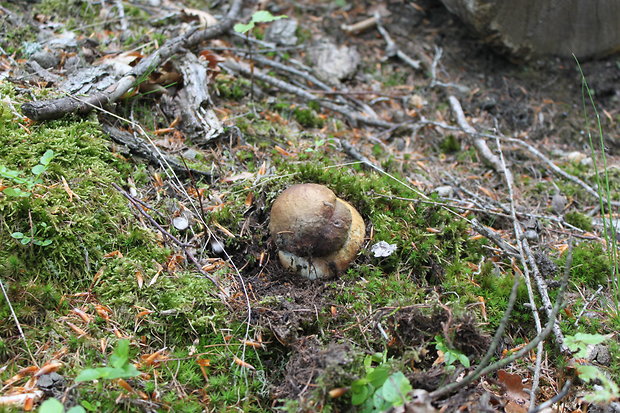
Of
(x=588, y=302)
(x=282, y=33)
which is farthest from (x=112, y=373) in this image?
(x=282, y=33)

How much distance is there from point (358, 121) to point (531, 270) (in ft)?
7.18

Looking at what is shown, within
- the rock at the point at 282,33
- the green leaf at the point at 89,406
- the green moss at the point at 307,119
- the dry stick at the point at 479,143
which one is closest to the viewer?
the green leaf at the point at 89,406

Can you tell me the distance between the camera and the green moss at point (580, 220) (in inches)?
149

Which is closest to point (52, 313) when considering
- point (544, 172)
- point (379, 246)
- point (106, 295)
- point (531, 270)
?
point (106, 295)

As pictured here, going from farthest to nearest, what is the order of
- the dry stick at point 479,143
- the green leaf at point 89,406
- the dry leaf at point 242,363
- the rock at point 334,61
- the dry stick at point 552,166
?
the rock at point 334,61, the dry stick at point 479,143, the dry stick at point 552,166, the dry leaf at point 242,363, the green leaf at point 89,406

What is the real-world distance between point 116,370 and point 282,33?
421 cm

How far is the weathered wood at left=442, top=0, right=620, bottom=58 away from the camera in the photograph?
4.68 meters

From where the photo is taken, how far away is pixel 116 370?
2094 mm

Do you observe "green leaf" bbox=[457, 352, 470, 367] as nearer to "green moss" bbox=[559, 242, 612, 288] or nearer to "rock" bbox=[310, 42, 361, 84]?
"green moss" bbox=[559, 242, 612, 288]

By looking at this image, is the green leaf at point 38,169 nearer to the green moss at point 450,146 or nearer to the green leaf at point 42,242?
the green leaf at point 42,242

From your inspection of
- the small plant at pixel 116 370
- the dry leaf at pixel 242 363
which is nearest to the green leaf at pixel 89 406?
the small plant at pixel 116 370

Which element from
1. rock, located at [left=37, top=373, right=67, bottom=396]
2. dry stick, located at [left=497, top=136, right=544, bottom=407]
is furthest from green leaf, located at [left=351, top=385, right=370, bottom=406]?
rock, located at [left=37, top=373, right=67, bottom=396]

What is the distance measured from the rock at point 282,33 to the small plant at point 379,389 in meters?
3.97

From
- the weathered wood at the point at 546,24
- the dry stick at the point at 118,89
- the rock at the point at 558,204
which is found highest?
the weathered wood at the point at 546,24
